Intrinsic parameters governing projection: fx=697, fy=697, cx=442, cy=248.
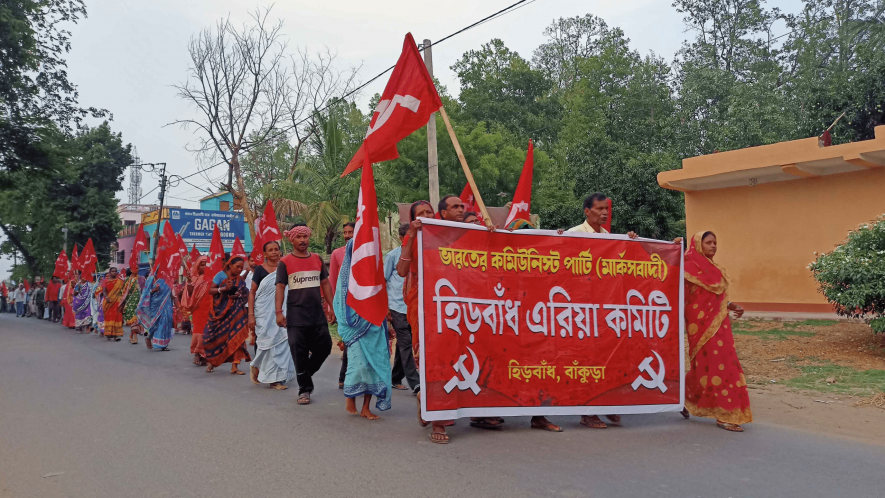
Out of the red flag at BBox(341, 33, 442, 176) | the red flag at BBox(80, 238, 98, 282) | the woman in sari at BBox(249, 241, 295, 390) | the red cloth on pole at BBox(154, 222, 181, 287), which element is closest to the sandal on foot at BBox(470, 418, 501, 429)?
the red flag at BBox(341, 33, 442, 176)

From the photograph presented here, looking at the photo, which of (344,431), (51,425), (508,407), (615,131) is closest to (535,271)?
(508,407)

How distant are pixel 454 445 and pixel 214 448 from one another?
165 centimetres

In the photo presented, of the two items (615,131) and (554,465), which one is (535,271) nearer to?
(554,465)

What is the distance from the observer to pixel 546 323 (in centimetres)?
528

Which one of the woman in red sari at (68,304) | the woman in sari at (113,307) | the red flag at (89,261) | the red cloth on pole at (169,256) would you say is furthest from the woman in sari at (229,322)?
the woman in red sari at (68,304)

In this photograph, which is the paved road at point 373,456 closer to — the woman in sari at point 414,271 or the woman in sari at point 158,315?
the woman in sari at point 414,271

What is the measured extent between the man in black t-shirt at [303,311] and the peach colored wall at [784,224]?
1070cm

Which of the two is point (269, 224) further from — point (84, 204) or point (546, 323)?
point (84, 204)

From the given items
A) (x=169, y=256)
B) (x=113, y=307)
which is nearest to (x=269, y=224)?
(x=169, y=256)

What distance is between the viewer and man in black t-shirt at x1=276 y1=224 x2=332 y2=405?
6.52 meters

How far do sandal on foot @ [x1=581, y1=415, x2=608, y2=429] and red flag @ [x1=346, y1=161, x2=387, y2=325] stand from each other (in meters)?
1.74

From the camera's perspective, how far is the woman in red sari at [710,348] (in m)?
5.28

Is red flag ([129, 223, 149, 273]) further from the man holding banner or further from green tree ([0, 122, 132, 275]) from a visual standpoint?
green tree ([0, 122, 132, 275])

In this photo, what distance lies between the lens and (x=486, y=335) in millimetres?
5062
